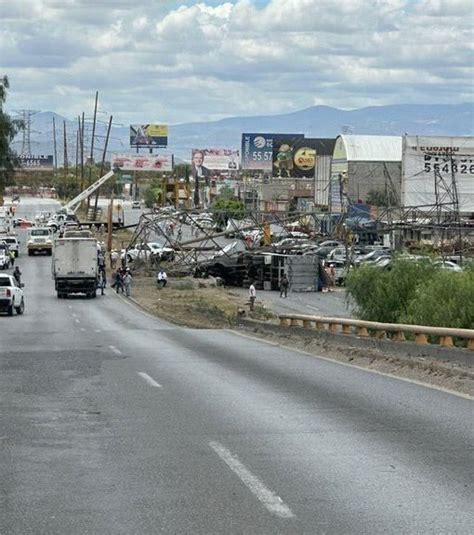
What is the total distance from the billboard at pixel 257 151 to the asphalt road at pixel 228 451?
155 metres

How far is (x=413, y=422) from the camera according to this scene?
13.3 m

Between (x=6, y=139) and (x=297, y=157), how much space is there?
86.1 meters

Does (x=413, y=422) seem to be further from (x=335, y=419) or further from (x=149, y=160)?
(x=149, y=160)

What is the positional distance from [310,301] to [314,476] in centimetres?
4664

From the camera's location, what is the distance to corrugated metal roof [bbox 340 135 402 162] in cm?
10269

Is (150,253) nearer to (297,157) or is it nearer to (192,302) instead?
(192,302)

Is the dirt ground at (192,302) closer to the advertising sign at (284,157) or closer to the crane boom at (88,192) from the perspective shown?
the crane boom at (88,192)

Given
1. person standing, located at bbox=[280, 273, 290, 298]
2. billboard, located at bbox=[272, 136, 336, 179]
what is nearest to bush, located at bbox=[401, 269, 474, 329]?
person standing, located at bbox=[280, 273, 290, 298]

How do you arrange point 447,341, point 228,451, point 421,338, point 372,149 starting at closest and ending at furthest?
point 228,451 → point 447,341 → point 421,338 → point 372,149

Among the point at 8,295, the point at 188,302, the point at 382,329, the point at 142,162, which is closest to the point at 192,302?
the point at 188,302

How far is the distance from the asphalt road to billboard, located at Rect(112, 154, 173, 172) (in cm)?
16449

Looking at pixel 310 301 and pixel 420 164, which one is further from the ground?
pixel 420 164

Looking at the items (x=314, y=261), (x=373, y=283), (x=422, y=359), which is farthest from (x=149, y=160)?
(x=422, y=359)

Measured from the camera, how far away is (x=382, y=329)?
23.2 metres
